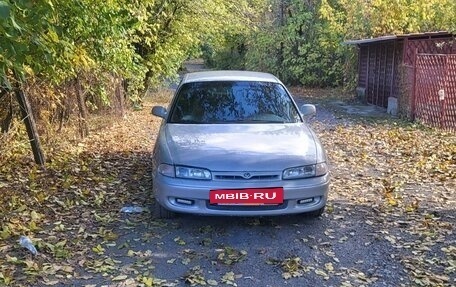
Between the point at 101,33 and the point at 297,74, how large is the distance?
21.0 m

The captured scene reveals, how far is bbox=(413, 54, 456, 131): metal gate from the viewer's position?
1193 cm

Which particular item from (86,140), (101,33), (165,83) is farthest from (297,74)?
(101,33)

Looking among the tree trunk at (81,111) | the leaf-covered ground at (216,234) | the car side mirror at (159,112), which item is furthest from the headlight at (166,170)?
the tree trunk at (81,111)

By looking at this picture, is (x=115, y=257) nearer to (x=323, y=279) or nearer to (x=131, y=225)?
(x=131, y=225)

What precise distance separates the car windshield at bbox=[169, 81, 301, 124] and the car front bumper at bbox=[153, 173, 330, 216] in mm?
1211

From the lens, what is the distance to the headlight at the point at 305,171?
4.62m

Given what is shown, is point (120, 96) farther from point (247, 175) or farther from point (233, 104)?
point (247, 175)

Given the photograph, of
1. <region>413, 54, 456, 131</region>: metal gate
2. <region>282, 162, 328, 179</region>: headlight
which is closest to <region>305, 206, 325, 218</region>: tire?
<region>282, 162, 328, 179</region>: headlight

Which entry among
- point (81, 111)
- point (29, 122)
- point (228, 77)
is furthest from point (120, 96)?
point (228, 77)

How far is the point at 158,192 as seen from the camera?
4.83m

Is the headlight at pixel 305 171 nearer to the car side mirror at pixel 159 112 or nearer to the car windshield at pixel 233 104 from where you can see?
the car windshield at pixel 233 104

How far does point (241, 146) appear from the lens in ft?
15.8

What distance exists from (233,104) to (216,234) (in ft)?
5.77

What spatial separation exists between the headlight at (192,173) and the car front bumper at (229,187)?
46 millimetres
